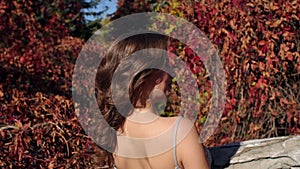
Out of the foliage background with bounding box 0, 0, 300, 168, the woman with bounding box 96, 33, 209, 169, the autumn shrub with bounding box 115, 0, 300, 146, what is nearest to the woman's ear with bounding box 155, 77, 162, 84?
the woman with bounding box 96, 33, 209, 169

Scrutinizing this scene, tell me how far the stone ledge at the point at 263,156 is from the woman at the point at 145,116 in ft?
1.57

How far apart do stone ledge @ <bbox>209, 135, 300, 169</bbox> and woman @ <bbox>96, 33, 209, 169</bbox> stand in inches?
Result: 18.8

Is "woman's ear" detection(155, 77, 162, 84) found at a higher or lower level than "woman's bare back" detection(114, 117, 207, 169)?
higher

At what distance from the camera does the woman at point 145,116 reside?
1.48 m

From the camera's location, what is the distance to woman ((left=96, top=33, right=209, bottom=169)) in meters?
1.48

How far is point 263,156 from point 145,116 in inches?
26.3

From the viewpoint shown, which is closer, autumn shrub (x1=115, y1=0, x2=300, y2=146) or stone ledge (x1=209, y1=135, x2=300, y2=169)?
stone ledge (x1=209, y1=135, x2=300, y2=169)

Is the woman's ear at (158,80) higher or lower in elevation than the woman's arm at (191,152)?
higher

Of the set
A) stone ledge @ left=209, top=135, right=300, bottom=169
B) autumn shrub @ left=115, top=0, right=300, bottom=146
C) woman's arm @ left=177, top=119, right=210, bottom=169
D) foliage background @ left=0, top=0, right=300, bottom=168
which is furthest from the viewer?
autumn shrub @ left=115, top=0, right=300, bottom=146

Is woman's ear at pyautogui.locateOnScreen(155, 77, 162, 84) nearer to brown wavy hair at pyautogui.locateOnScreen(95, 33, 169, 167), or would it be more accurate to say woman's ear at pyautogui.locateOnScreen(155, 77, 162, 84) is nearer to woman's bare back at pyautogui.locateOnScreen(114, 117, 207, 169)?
brown wavy hair at pyautogui.locateOnScreen(95, 33, 169, 167)

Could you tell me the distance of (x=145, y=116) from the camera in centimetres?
158

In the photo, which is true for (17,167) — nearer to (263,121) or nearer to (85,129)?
(85,129)

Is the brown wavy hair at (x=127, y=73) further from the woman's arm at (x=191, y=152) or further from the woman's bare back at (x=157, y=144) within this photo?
the woman's arm at (x=191, y=152)

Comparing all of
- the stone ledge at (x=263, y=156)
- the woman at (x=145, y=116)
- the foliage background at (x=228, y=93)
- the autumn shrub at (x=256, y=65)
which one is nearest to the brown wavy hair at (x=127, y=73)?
the woman at (x=145, y=116)
